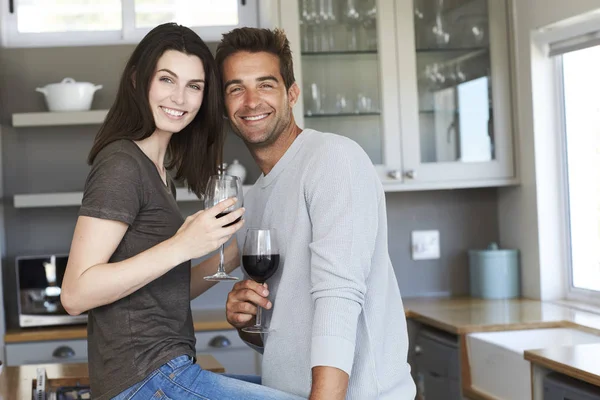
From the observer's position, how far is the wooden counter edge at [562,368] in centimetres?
215

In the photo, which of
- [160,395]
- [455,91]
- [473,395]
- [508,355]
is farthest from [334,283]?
[455,91]

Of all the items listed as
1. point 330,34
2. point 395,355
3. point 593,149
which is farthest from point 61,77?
point 395,355

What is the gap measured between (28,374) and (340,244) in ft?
4.68

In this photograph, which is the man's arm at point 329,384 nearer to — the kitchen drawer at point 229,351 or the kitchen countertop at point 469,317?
the kitchen countertop at point 469,317

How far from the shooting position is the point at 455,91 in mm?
3793

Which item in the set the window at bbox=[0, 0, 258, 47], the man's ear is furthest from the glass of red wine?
the window at bbox=[0, 0, 258, 47]

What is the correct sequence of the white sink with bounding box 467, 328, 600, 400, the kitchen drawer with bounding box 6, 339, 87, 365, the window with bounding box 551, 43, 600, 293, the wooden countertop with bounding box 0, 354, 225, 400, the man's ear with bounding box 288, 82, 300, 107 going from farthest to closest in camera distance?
the kitchen drawer with bounding box 6, 339, 87, 365 → the window with bounding box 551, 43, 600, 293 → the white sink with bounding box 467, 328, 600, 400 → the wooden countertop with bounding box 0, 354, 225, 400 → the man's ear with bounding box 288, 82, 300, 107

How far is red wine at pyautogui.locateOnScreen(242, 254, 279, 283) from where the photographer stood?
173cm

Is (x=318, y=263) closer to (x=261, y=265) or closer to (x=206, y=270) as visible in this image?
(x=261, y=265)

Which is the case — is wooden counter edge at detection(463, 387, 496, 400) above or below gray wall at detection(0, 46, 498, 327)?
below

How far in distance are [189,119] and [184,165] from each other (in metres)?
0.21

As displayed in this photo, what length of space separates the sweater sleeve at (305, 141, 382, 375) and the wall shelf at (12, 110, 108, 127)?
208 cm

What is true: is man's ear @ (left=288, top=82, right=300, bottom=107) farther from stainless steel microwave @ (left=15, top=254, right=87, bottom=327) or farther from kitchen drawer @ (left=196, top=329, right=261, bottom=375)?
stainless steel microwave @ (left=15, top=254, right=87, bottom=327)

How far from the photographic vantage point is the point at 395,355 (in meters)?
1.77
